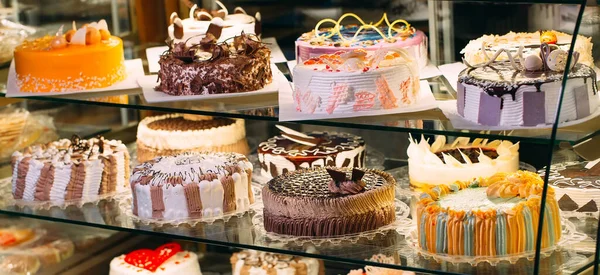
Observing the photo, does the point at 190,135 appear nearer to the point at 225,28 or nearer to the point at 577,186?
the point at 225,28

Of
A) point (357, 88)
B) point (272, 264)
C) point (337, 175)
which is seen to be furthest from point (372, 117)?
point (272, 264)

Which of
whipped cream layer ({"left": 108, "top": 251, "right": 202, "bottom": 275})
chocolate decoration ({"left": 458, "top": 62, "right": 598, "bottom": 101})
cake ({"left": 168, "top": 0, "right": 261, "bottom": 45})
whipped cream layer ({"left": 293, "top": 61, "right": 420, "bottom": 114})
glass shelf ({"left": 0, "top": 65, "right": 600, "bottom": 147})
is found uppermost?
cake ({"left": 168, "top": 0, "right": 261, "bottom": 45})

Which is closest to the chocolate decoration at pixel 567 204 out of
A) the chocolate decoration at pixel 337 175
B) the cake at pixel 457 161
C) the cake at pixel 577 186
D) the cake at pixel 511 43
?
the cake at pixel 577 186

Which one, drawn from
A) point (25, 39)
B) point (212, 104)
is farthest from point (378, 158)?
point (25, 39)

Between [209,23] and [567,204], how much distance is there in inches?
58.7

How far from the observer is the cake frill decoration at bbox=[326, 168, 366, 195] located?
3492 mm

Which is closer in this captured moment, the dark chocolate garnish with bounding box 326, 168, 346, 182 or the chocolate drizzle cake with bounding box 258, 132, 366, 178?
the dark chocolate garnish with bounding box 326, 168, 346, 182

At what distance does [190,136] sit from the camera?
4.27 m

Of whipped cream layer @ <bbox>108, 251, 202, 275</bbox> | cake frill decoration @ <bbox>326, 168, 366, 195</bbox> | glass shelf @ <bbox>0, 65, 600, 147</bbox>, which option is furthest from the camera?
whipped cream layer @ <bbox>108, 251, 202, 275</bbox>

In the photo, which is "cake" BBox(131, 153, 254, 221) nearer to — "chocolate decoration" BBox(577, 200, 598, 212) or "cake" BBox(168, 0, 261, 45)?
"cake" BBox(168, 0, 261, 45)

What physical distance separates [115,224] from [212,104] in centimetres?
67

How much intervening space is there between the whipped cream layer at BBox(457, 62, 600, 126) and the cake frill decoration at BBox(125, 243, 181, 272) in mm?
1622

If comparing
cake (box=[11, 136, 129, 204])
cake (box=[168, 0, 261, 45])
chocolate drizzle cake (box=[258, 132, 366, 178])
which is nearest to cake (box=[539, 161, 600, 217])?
chocolate drizzle cake (box=[258, 132, 366, 178])

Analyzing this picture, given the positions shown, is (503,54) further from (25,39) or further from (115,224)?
(25,39)
